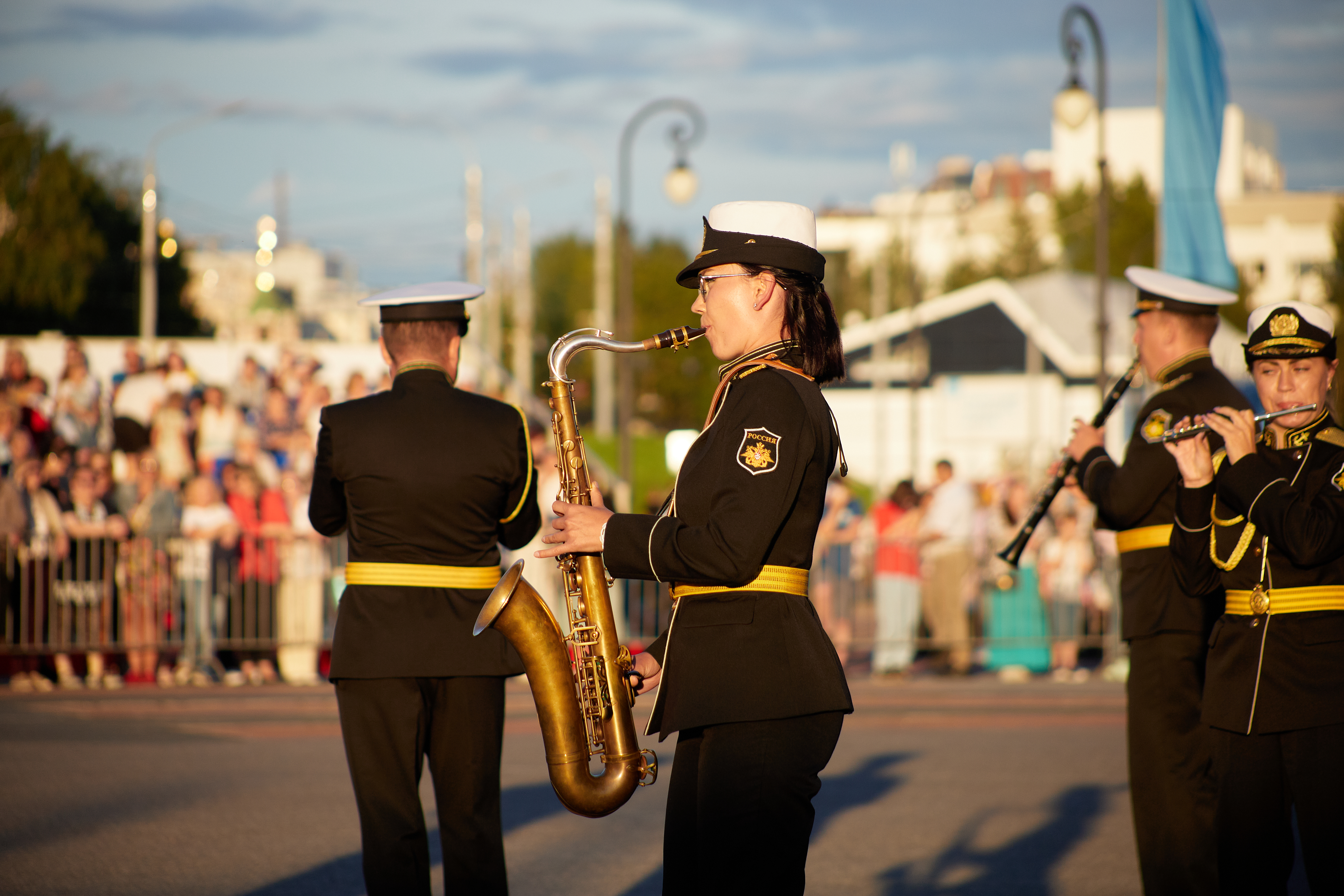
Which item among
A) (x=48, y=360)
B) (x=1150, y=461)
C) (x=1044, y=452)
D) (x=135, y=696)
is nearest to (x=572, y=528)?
(x=1150, y=461)

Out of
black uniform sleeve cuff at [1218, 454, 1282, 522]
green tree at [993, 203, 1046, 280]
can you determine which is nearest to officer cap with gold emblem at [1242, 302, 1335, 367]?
black uniform sleeve cuff at [1218, 454, 1282, 522]

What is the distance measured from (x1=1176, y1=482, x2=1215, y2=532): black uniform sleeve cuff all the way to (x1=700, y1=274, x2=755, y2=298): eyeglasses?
78.9 inches

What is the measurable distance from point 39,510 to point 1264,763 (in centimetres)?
1149

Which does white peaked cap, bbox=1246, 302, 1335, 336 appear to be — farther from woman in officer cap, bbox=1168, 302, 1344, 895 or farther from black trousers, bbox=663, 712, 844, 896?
black trousers, bbox=663, 712, 844, 896

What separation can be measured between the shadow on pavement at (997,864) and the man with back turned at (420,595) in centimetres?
238

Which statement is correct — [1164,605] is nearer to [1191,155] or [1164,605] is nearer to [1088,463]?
[1088,463]

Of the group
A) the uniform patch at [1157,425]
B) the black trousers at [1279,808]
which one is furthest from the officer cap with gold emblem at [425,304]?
the black trousers at [1279,808]

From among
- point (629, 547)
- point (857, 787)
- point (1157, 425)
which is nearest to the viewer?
point (629, 547)

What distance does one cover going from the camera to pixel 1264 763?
4.75 metres

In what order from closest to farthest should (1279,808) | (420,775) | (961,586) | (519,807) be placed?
(1279,808) < (420,775) < (519,807) < (961,586)

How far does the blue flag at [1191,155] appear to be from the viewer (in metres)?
15.2

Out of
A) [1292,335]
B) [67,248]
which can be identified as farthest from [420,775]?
[67,248]

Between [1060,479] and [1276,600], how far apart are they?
4.62 feet

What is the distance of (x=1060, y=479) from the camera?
616 cm
